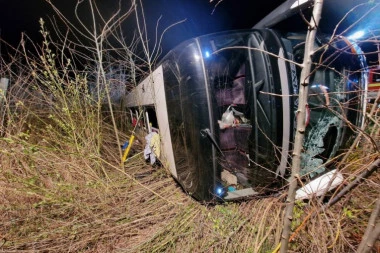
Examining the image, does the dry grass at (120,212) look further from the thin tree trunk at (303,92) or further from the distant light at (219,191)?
the thin tree trunk at (303,92)

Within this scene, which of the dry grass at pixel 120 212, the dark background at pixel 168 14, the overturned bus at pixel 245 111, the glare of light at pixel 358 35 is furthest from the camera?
the dark background at pixel 168 14

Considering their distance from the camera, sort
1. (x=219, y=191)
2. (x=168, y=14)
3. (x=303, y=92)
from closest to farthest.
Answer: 1. (x=303, y=92)
2. (x=219, y=191)
3. (x=168, y=14)

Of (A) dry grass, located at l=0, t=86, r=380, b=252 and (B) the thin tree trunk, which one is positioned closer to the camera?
(B) the thin tree trunk

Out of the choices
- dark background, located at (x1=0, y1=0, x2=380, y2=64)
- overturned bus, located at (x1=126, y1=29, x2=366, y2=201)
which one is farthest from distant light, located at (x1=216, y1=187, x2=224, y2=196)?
dark background, located at (x1=0, y1=0, x2=380, y2=64)

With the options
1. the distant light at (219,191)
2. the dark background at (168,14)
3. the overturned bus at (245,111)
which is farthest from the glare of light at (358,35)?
the dark background at (168,14)

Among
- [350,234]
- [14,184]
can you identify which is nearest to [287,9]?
[350,234]

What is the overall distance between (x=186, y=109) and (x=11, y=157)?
245cm

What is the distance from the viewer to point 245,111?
2.35 m

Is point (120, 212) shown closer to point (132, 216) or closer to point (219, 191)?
point (132, 216)

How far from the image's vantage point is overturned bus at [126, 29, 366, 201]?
201 cm

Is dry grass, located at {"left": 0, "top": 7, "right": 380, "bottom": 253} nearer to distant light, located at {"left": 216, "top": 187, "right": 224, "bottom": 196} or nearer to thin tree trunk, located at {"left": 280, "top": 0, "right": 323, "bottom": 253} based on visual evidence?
distant light, located at {"left": 216, "top": 187, "right": 224, "bottom": 196}

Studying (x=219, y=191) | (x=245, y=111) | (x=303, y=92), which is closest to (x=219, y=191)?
(x=219, y=191)

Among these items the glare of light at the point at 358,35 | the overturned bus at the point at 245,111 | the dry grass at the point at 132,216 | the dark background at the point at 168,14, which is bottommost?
the dry grass at the point at 132,216

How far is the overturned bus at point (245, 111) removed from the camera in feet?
6.60
